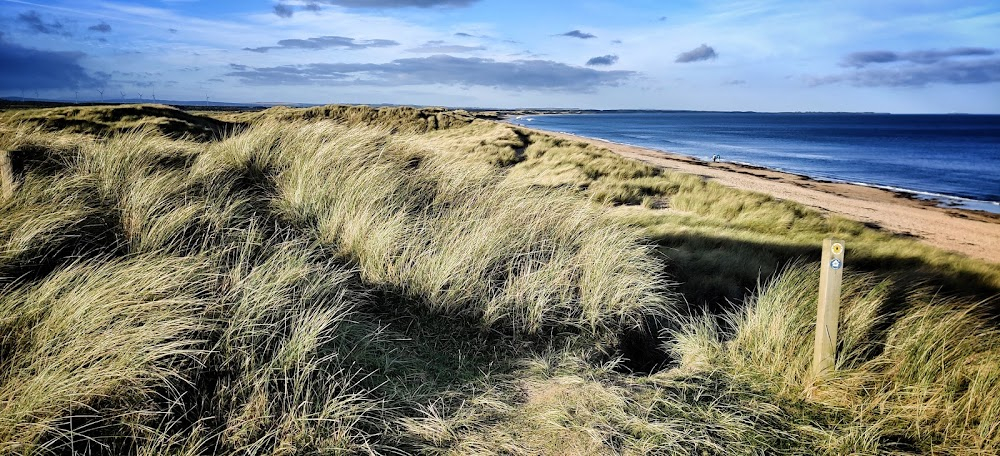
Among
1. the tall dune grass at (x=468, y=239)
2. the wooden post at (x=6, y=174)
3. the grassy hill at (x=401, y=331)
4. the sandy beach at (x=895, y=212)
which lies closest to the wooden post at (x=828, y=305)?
the grassy hill at (x=401, y=331)

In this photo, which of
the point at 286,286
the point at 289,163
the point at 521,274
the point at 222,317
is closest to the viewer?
the point at 222,317

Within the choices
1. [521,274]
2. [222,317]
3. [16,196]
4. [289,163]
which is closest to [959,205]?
[521,274]

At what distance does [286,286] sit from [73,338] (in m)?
1.19

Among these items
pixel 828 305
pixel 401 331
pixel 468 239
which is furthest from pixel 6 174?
pixel 828 305

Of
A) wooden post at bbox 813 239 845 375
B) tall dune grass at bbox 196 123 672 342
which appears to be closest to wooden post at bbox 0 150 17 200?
tall dune grass at bbox 196 123 672 342

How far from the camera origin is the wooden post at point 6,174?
15.4 ft

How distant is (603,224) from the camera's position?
6.46m

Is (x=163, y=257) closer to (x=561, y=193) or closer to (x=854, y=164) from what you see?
(x=561, y=193)

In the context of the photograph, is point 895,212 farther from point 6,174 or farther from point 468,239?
point 6,174

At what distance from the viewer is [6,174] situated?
15.8 feet

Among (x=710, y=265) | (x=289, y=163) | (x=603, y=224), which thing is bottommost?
(x=710, y=265)

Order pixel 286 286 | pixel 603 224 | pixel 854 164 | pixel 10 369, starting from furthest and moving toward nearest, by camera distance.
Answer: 1. pixel 854 164
2. pixel 603 224
3. pixel 286 286
4. pixel 10 369

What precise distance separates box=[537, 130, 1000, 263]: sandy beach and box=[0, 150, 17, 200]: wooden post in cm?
1345

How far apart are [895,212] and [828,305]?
13.1 m
